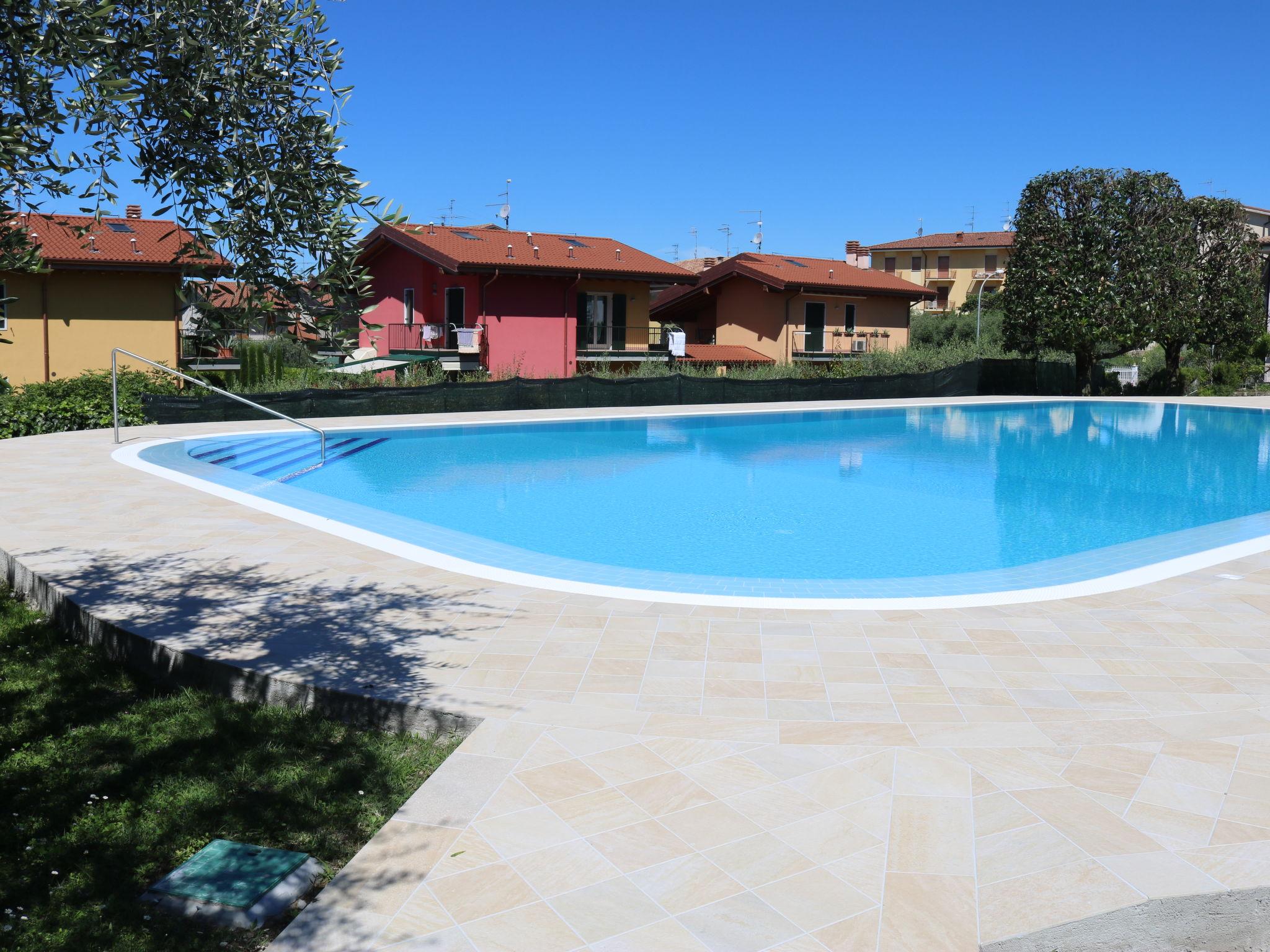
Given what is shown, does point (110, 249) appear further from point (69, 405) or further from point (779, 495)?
point (779, 495)

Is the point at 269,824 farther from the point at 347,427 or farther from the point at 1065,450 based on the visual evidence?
the point at 1065,450

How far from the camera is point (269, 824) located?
157 inches

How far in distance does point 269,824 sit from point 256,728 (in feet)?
3.62

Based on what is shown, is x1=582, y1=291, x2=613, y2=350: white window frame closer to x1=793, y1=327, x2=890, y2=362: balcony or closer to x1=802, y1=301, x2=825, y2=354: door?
x1=793, y1=327, x2=890, y2=362: balcony

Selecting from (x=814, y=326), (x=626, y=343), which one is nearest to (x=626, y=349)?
(x=626, y=343)

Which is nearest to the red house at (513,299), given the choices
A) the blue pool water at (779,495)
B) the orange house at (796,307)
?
the orange house at (796,307)

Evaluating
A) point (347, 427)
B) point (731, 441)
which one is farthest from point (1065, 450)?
point (347, 427)

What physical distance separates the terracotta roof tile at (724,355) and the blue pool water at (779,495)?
451 inches

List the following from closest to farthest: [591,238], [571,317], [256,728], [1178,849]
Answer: [1178,849] → [256,728] → [571,317] → [591,238]

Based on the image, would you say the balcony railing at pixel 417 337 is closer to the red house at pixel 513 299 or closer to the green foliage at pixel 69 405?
the red house at pixel 513 299

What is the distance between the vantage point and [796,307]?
39.1 m

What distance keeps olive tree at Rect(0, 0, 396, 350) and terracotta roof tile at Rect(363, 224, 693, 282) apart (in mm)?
26591

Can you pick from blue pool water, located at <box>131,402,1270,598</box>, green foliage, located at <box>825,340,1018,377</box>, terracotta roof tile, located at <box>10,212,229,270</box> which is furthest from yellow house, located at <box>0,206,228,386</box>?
green foliage, located at <box>825,340,1018,377</box>

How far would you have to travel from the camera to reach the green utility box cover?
3.38 meters
